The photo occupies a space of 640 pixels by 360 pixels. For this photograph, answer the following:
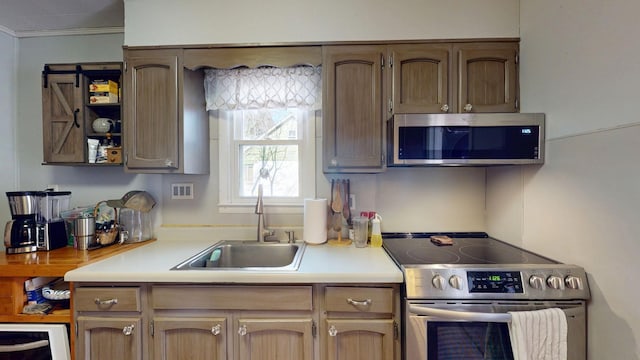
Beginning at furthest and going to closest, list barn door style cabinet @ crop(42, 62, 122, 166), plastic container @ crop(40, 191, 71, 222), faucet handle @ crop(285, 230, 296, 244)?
1. faucet handle @ crop(285, 230, 296, 244)
2. barn door style cabinet @ crop(42, 62, 122, 166)
3. plastic container @ crop(40, 191, 71, 222)

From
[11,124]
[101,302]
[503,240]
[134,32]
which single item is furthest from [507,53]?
[11,124]

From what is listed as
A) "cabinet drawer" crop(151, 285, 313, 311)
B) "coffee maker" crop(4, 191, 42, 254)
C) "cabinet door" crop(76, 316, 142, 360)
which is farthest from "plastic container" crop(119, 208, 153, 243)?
"cabinet drawer" crop(151, 285, 313, 311)

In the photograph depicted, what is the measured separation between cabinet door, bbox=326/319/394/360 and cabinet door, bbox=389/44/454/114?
1.11 meters

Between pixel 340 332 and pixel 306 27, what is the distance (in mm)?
1625

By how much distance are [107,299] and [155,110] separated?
1.03 m

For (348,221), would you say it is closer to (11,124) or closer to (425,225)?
(425,225)

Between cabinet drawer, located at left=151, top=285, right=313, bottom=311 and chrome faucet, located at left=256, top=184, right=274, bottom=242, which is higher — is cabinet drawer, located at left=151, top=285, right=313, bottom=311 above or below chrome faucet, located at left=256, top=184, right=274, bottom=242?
below

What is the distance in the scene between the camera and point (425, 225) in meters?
1.92

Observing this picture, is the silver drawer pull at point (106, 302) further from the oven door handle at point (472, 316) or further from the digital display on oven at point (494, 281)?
the digital display on oven at point (494, 281)

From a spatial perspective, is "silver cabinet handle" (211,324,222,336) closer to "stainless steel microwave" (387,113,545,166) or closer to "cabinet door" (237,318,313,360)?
"cabinet door" (237,318,313,360)

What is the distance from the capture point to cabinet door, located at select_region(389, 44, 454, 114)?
5.18ft

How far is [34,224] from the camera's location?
1.61 m

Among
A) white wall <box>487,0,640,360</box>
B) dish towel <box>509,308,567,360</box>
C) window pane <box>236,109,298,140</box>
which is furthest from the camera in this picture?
window pane <box>236,109,298,140</box>

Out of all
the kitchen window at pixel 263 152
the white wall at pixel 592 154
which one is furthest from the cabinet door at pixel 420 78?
the kitchen window at pixel 263 152
